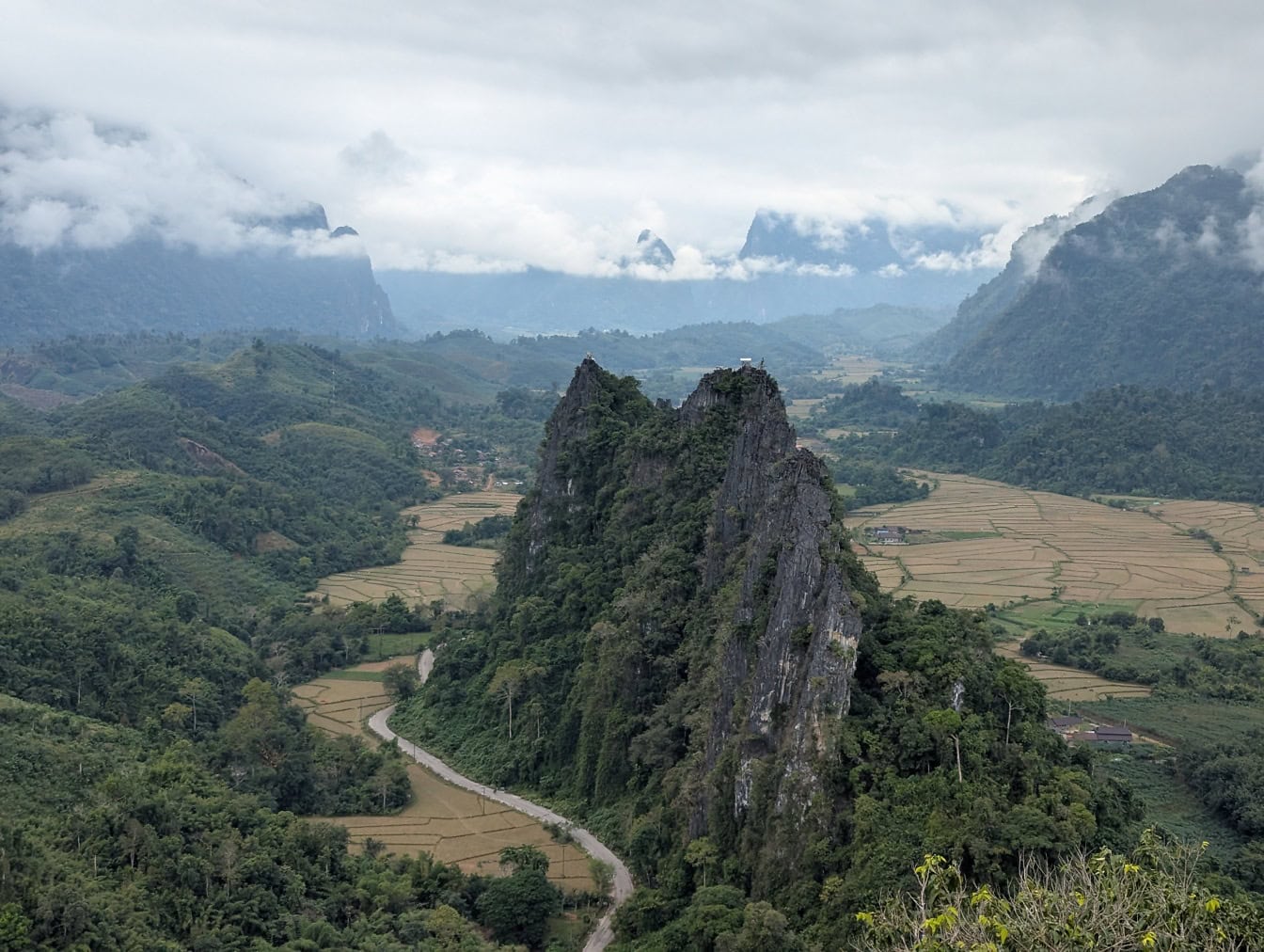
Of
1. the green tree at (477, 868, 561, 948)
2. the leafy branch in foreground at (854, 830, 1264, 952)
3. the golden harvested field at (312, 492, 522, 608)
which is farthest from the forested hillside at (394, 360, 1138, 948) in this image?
the golden harvested field at (312, 492, 522, 608)

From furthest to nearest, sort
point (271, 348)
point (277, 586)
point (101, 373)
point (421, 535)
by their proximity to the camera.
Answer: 1. point (101, 373)
2. point (271, 348)
3. point (421, 535)
4. point (277, 586)

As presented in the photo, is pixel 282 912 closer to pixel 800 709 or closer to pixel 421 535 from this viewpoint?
pixel 800 709

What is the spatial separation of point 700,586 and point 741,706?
8.74 m

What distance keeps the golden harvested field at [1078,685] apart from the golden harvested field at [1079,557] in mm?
9703

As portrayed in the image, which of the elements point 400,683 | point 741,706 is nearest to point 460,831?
point 741,706

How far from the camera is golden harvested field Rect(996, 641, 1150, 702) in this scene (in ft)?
154

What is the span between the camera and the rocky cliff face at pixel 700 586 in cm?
2877

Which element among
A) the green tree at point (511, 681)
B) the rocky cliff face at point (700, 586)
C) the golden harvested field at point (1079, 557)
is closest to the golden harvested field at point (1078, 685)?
the golden harvested field at point (1079, 557)

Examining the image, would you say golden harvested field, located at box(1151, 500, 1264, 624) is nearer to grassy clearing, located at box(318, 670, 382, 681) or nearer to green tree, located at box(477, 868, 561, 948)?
green tree, located at box(477, 868, 561, 948)

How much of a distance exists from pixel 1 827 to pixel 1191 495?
91103 millimetres

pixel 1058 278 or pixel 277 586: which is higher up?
pixel 1058 278

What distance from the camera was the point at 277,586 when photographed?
66000 mm

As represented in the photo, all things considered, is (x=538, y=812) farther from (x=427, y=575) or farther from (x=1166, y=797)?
(x=427, y=575)

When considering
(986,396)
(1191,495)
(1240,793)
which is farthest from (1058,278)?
(1240,793)
